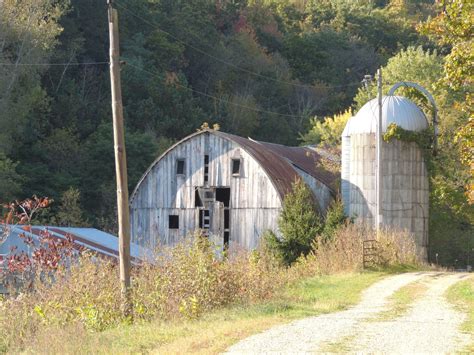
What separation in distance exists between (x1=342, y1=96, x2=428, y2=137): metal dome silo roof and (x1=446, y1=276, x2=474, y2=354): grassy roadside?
37.4 ft

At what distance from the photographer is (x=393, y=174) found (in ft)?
129

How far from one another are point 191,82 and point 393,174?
4144 cm

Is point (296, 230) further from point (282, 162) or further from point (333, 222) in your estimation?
point (282, 162)

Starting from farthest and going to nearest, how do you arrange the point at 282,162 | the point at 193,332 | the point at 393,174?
the point at 282,162
the point at 393,174
the point at 193,332

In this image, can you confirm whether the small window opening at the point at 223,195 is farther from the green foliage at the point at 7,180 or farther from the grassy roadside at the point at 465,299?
the grassy roadside at the point at 465,299

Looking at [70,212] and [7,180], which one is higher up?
[7,180]

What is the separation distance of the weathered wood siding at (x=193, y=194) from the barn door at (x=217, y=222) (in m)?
0.54

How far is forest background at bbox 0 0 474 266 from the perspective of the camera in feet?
171

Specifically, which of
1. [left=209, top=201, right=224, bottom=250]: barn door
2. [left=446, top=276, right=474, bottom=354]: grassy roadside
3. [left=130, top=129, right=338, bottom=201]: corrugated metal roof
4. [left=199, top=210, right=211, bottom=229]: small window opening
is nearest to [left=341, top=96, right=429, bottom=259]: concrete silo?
[left=130, top=129, right=338, bottom=201]: corrugated metal roof

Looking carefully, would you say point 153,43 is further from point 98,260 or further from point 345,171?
point 98,260

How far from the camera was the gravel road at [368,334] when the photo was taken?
14.8 meters

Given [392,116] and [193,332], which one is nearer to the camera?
[193,332]

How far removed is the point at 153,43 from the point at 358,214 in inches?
1447

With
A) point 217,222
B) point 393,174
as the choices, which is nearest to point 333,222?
point 393,174
